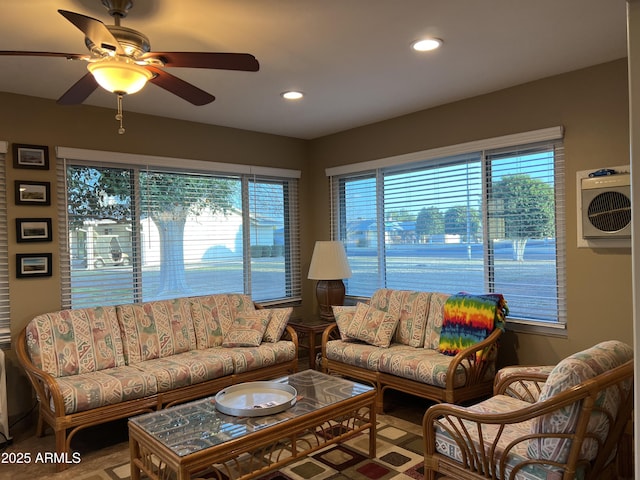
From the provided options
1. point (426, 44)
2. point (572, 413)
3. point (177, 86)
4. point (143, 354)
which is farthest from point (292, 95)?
point (572, 413)

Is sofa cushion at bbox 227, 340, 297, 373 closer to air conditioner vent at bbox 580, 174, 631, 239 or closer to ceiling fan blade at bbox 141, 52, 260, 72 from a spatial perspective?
ceiling fan blade at bbox 141, 52, 260, 72

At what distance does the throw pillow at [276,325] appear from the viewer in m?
4.21

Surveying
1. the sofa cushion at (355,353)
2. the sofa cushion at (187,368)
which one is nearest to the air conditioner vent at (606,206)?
the sofa cushion at (355,353)

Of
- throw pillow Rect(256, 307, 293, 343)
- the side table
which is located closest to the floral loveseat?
the side table

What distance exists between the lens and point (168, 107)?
407cm

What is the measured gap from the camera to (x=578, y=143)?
3406 mm

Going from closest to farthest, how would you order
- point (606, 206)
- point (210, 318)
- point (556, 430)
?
point (556, 430) < point (606, 206) < point (210, 318)

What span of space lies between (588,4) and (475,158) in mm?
1747

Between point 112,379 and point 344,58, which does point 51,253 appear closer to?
point 112,379

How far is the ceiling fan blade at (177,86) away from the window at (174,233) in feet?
6.18

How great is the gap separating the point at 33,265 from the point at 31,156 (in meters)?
0.85

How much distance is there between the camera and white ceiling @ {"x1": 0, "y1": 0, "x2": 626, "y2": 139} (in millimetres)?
2355

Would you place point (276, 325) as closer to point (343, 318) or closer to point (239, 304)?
point (239, 304)

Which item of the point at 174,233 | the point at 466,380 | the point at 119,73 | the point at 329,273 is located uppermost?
the point at 119,73
